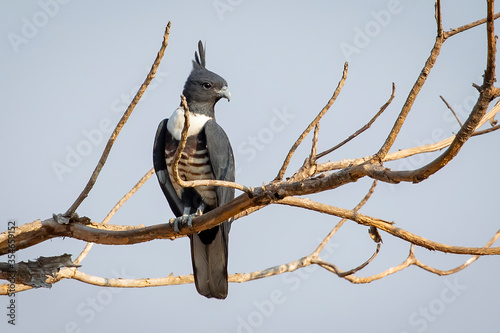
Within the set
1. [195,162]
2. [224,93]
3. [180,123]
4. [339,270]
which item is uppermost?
[224,93]

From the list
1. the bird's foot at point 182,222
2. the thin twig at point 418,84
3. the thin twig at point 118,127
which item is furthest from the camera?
the bird's foot at point 182,222

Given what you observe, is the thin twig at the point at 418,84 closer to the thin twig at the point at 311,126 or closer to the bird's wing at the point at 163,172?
the thin twig at the point at 311,126

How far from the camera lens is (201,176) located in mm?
6504

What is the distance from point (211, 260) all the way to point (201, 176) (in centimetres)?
91

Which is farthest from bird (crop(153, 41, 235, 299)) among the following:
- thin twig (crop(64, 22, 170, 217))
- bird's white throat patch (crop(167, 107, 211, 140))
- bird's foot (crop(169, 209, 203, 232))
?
thin twig (crop(64, 22, 170, 217))

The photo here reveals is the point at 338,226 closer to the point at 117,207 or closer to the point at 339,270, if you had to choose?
the point at 339,270

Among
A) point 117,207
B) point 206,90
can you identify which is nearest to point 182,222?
point 117,207

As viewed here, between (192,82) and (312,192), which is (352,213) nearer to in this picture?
(312,192)

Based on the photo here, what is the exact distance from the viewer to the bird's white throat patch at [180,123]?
6.54 metres

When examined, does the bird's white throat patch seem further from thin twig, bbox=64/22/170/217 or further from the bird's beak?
thin twig, bbox=64/22/170/217

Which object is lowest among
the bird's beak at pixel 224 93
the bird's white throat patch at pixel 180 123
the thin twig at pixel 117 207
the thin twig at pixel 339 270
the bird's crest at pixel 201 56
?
the thin twig at pixel 339 270

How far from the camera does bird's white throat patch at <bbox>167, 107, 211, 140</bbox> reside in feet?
21.5

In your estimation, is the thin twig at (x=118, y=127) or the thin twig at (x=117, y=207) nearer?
the thin twig at (x=118, y=127)

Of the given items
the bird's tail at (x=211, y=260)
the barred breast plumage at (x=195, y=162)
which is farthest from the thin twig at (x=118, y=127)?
the bird's tail at (x=211, y=260)
